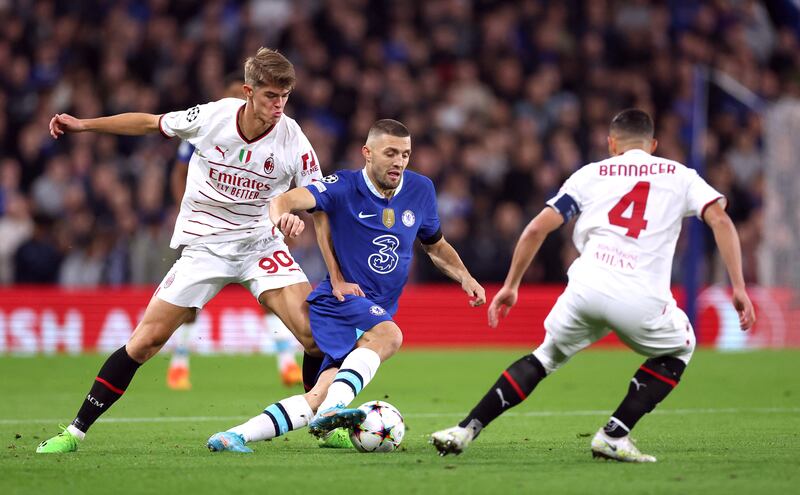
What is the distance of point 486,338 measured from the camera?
17594mm

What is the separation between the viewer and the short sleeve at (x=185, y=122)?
7.42 metres

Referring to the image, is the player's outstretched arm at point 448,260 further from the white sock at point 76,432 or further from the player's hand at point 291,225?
the white sock at point 76,432

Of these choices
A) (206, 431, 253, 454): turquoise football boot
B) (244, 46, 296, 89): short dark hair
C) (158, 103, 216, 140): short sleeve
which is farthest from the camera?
(158, 103, 216, 140): short sleeve

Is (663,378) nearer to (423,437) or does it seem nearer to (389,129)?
(423,437)

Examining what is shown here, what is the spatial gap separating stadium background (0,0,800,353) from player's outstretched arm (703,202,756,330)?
→ 10166 millimetres

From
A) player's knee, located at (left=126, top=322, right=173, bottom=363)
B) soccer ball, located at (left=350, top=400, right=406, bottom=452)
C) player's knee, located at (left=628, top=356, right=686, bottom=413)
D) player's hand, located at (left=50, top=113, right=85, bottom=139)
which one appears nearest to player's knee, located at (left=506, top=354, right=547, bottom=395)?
player's knee, located at (left=628, top=356, right=686, bottom=413)

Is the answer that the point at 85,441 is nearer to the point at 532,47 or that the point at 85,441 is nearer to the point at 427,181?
the point at 427,181

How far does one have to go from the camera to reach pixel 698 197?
21.1ft

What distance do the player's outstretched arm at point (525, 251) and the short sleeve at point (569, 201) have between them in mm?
46

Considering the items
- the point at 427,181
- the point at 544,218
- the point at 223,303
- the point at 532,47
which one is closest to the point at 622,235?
the point at 544,218

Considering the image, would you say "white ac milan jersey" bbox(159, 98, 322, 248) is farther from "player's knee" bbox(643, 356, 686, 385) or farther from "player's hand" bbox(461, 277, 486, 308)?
"player's knee" bbox(643, 356, 686, 385)

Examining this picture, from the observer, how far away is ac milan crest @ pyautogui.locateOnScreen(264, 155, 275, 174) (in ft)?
24.7

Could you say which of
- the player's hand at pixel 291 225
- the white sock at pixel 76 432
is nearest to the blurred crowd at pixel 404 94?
the white sock at pixel 76 432

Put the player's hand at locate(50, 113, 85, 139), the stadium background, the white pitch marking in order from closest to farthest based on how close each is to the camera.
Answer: the player's hand at locate(50, 113, 85, 139), the white pitch marking, the stadium background
